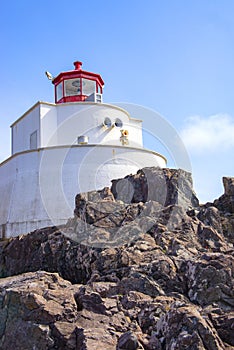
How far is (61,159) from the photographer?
21.6m

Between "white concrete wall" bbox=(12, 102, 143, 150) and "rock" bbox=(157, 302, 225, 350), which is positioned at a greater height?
"white concrete wall" bbox=(12, 102, 143, 150)

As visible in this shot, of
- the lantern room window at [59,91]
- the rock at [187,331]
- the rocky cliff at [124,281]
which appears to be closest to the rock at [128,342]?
the rocky cliff at [124,281]

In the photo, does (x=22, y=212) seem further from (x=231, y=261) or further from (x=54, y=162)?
(x=231, y=261)

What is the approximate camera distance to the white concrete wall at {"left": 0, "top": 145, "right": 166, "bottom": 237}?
2067cm

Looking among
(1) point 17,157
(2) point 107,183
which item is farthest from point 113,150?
(1) point 17,157

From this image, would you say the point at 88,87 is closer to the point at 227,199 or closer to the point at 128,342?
the point at 227,199

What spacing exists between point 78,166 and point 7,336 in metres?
14.4

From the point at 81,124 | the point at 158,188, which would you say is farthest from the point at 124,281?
the point at 81,124

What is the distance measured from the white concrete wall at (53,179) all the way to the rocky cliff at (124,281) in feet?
21.5

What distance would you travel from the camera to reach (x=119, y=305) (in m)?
7.56

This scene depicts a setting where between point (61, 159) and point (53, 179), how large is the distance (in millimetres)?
1018

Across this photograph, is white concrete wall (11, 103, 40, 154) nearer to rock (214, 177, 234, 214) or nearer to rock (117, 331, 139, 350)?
rock (214, 177, 234, 214)

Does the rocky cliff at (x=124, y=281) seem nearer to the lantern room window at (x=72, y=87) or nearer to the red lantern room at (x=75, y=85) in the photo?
the red lantern room at (x=75, y=85)

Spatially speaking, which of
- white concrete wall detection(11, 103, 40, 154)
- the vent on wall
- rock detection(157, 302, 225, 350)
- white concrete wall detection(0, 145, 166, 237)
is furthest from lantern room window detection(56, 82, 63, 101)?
rock detection(157, 302, 225, 350)
